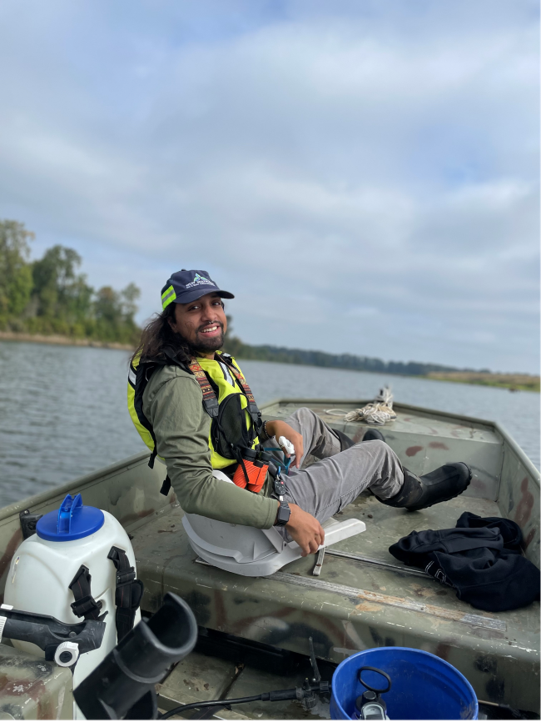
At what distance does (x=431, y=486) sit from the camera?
9.40ft

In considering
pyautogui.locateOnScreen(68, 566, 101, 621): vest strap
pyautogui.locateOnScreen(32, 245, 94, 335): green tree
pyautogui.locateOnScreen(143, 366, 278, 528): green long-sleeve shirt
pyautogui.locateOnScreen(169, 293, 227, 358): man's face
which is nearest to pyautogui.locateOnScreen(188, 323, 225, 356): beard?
pyautogui.locateOnScreen(169, 293, 227, 358): man's face

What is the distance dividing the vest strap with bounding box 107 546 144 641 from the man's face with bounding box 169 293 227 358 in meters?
1.01

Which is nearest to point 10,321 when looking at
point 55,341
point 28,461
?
point 55,341

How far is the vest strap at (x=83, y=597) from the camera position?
4.96 ft

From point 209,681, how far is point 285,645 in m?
0.36

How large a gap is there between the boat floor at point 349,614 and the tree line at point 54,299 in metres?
51.4

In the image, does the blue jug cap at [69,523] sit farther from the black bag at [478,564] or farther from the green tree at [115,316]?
the green tree at [115,316]

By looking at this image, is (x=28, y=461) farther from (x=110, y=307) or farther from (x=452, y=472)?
(x=110, y=307)

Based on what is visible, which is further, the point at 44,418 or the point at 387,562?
the point at 44,418

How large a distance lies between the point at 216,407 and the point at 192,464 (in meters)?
0.31

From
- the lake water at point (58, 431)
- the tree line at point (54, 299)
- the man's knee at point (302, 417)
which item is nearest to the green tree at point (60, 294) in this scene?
the tree line at point (54, 299)

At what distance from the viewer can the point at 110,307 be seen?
186 ft

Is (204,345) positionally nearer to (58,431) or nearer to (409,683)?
(409,683)

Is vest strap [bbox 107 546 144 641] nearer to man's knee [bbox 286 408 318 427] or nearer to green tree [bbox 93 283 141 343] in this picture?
man's knee [bbox 286 408 318 427]
